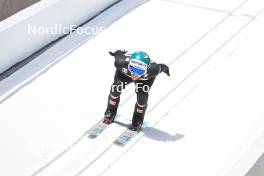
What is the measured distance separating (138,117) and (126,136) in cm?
31

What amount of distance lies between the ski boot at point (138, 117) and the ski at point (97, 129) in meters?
0.38

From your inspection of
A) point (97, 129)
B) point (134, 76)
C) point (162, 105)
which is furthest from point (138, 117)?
point (162, 105)

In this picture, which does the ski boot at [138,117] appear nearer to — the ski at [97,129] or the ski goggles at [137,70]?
the ski at [97,129]

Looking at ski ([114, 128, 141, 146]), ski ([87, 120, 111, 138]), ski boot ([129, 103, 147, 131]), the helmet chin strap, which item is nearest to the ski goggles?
the helmet chin strap

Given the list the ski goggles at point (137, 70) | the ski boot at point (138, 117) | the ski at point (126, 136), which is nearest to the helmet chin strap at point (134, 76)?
the ski goggles at point (137, 70)

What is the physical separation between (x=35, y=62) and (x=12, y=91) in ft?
2.98

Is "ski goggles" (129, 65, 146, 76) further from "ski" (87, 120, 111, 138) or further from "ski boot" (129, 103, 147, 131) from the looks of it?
"ski" (87, 120, 111, 138)

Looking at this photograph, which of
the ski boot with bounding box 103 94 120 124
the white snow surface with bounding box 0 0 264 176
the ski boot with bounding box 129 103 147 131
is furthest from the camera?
the ski boot with bounding box 103 94 120 124

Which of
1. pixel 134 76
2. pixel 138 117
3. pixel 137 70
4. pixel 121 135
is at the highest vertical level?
pixel 137 70

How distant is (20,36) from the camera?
936 cm

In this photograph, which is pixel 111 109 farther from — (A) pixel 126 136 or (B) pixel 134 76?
(B) pixel 134 76

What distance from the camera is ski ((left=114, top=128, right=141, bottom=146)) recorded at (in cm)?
759

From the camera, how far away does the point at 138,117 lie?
7680 mm

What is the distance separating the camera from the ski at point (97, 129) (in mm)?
7746
